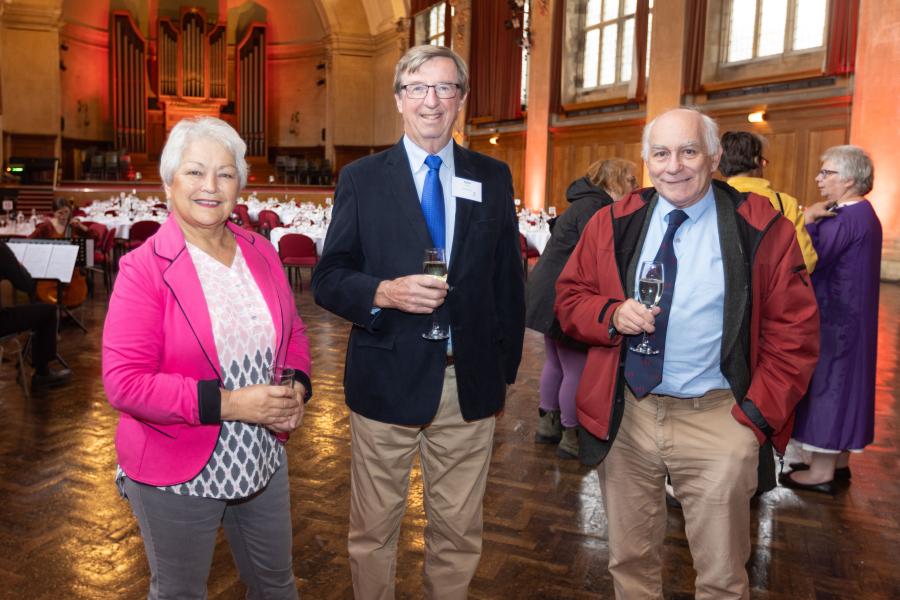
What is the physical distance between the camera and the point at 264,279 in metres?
1.71

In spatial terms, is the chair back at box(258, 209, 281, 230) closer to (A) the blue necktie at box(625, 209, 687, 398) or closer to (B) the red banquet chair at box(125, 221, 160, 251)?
(B) the red banquet chair at box(125, 221, 160, 251)

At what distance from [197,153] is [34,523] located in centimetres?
212

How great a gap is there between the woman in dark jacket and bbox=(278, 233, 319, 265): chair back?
551cm

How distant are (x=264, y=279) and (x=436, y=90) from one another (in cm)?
66

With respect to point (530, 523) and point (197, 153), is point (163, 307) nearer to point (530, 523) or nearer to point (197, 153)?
point (197, 153)

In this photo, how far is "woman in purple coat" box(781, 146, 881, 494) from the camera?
3.09 metres

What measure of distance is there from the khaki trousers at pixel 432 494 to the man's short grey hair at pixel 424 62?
771 millimetres

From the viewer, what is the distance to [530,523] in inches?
117

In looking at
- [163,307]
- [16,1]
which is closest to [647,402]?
[163,307]

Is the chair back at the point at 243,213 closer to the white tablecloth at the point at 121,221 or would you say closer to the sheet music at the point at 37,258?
the white tablecloth at the point at 121,221

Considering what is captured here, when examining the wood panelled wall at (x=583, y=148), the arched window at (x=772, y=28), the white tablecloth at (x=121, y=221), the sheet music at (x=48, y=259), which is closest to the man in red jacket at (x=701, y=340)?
the sheet music at (x=48, y=259)

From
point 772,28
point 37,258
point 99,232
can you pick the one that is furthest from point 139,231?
point 772,28

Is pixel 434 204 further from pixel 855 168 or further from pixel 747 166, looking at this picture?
pixel 855 168

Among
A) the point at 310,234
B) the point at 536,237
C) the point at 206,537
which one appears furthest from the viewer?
the point at 536,237
